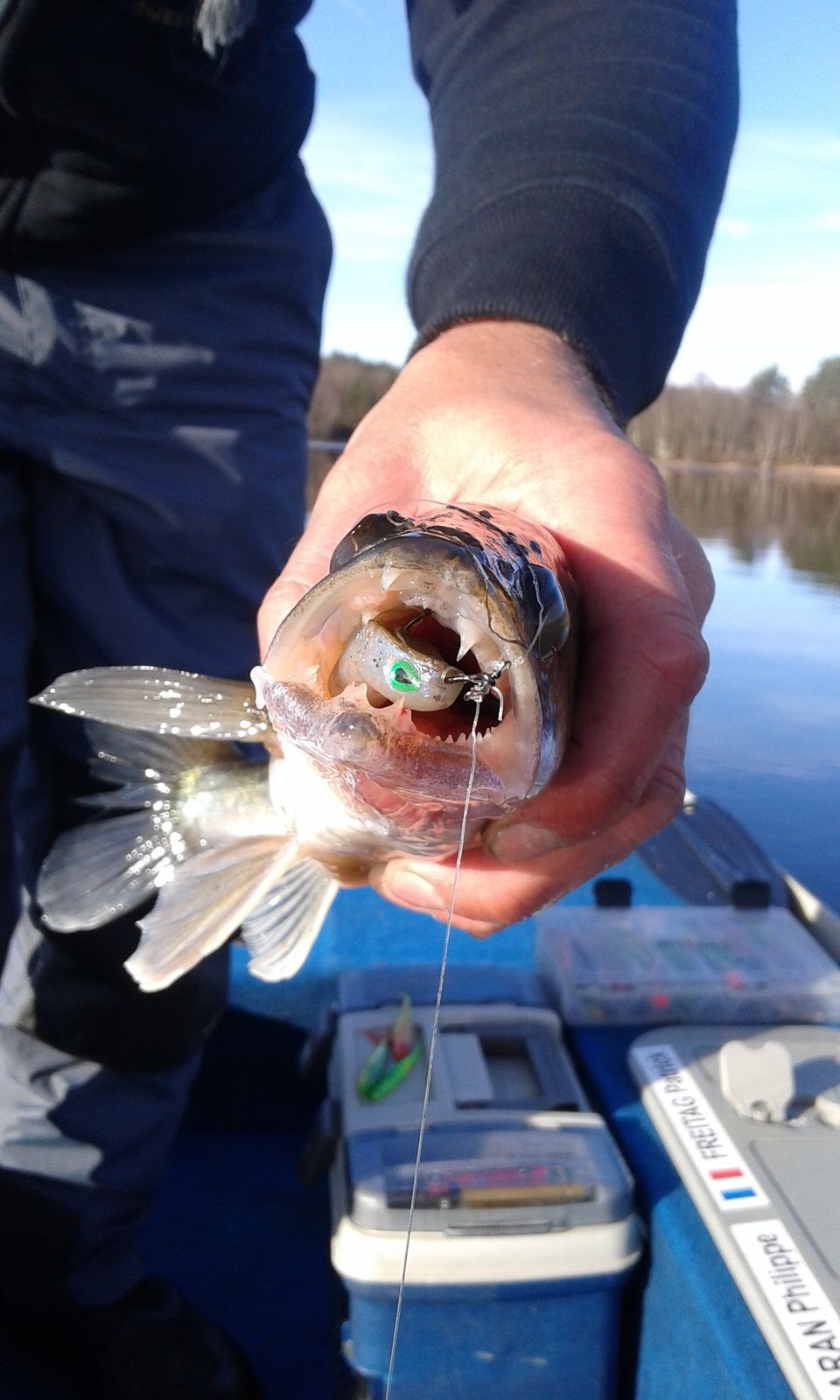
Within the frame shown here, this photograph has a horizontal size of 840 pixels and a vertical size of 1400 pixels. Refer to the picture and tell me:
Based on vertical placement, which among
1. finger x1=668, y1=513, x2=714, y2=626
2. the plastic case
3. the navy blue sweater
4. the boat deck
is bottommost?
the boat deck

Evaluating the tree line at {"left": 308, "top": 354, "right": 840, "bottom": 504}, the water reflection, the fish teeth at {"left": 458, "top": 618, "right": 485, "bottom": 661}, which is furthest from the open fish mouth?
the tree line at {"left": 308, "top": 354, "right": 840, "bottom": 504}

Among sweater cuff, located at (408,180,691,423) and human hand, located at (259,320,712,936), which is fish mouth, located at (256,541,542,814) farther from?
sweater cuff, located at (408,180,691,423)

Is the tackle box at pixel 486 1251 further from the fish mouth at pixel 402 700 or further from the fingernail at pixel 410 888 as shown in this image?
the fish mouth at pixel 402 700

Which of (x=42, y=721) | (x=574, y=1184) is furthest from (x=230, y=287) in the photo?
(x=574, y=1184)

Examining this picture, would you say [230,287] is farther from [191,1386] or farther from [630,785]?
[191,1386]

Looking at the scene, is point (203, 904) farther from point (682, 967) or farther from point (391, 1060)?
point (682, 967)

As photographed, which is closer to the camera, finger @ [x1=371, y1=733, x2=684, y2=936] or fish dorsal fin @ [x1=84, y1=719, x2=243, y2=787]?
finger @ [x1=371, y1=733, x2=684, y2=936]
